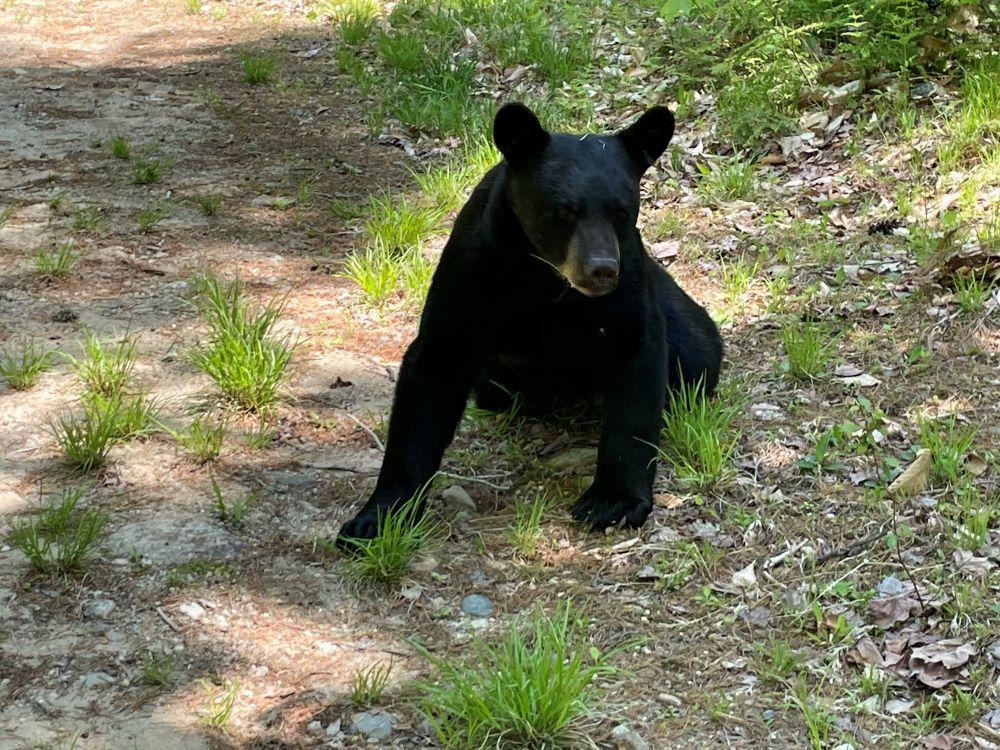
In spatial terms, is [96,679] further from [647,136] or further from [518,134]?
[647,136]

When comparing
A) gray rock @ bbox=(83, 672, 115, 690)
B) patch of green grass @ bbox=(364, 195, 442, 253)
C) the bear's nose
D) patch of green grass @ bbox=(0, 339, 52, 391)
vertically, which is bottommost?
gray rock @ bbox=(83, 672, 115, 690)

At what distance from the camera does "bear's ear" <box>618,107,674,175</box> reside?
3992mm

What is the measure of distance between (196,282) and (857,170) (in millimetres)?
3539

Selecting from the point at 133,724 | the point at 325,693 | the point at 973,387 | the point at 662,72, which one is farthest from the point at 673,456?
the point at 662,72

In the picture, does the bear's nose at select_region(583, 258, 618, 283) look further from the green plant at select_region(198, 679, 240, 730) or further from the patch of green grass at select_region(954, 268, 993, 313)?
the patch of green grass at select_region(954, 268, 993, 313)

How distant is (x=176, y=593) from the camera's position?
139 inches

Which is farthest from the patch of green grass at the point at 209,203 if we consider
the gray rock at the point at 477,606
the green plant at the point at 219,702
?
the green plant at the point at 219,702

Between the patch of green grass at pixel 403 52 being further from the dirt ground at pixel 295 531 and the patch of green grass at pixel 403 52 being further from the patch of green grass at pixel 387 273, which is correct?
the patch of green grass at pixel 387 273

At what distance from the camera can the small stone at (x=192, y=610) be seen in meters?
3.43

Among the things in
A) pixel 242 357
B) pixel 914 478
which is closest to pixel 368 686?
pixel 242 357

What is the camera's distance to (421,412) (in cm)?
404

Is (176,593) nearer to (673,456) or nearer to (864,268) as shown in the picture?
(673,456)

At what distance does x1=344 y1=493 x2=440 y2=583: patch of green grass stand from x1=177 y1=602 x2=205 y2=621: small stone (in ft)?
1.58

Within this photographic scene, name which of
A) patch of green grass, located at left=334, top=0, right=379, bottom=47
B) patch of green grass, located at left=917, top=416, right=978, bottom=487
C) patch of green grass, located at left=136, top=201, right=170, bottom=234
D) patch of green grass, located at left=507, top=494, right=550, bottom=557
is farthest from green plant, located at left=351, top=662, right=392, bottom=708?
patch of green grass, located at left=334, top=0, right=379, bottom=47
